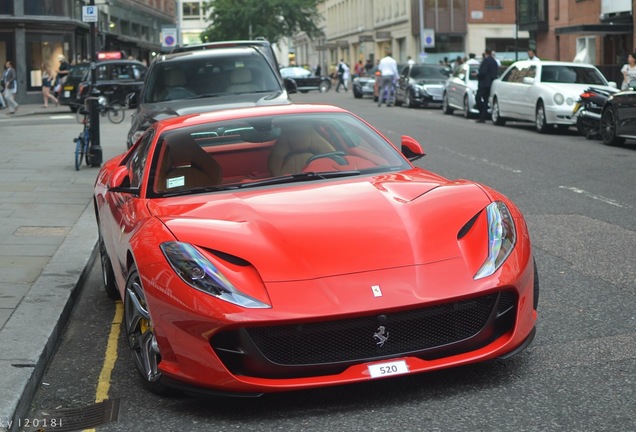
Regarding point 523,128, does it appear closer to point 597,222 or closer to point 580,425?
point 597,222

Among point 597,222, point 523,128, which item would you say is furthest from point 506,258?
point 523,128

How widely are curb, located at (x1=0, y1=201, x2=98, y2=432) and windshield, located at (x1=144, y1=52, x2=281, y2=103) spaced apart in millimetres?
4688

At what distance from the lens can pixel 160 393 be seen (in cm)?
478

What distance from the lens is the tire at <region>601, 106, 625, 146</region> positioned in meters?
19.3

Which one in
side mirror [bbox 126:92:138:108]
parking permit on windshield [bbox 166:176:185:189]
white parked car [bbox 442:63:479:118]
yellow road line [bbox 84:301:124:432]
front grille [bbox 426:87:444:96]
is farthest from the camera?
front grille [bbox 426:87:444:96]

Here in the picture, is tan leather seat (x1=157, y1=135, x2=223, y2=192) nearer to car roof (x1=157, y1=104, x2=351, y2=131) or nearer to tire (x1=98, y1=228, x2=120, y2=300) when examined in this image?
car roof (x1=157, y1=104, x2=351, y2=131)

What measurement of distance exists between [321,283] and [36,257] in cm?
453

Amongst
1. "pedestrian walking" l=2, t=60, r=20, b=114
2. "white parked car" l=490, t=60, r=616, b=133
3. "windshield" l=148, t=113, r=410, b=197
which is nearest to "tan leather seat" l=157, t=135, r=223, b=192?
"windshield" l=148, t=113, r=410, b=197

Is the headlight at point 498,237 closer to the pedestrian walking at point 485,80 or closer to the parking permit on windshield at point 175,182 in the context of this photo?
the parking permit on windshield at point 175,182

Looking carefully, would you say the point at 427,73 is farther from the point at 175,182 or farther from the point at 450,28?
the point at 450,28

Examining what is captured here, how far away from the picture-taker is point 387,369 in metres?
4.46

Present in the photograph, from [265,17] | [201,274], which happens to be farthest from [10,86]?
[265,17]

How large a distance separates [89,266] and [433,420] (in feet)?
15.4

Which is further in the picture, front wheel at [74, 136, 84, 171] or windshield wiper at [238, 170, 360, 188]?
front wheel at [74, 136, 84, 171]
